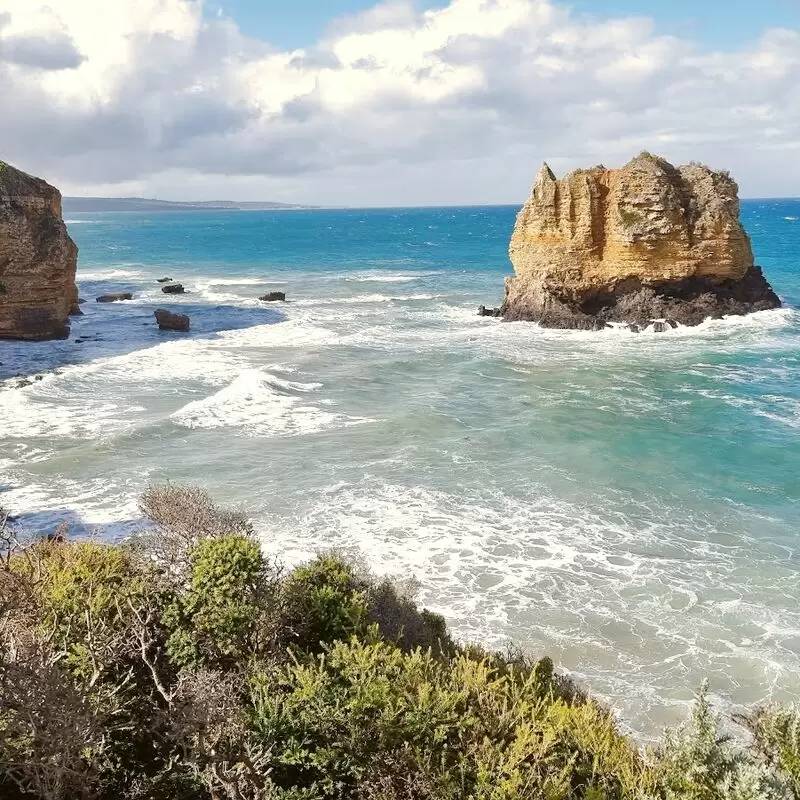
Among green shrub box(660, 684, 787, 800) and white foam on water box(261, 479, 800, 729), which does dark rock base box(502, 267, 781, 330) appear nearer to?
white foam on water box(261, 479, 800, 729)

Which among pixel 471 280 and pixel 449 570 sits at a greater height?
pixel 471 280

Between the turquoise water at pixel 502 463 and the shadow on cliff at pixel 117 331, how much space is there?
32 cm

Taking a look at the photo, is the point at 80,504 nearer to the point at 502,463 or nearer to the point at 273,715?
the point at 502,463

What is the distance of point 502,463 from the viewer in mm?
24281

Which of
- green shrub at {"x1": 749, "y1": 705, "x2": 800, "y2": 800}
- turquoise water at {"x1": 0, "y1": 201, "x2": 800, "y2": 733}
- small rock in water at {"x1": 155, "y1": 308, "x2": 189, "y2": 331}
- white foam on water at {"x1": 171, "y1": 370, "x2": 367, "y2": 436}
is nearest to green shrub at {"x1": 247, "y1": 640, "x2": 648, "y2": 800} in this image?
green shrub at {"x1": 749, "y1": 705, "x2": 800, "y2": 800}

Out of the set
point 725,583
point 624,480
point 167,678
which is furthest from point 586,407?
point 167,678

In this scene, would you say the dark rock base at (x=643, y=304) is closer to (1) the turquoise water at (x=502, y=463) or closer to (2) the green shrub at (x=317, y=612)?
(1) the turquoise water at (x=502, y=463)

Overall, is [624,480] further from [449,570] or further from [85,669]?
[85,669]

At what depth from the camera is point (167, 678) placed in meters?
11.6

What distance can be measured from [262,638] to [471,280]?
65812 mm

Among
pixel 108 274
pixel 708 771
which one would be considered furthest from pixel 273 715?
pixel 108 274

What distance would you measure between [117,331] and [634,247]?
3367 centimetres

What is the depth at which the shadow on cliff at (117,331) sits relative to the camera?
3869cm

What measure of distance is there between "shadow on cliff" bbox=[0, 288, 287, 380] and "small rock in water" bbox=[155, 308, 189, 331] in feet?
1.92
